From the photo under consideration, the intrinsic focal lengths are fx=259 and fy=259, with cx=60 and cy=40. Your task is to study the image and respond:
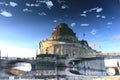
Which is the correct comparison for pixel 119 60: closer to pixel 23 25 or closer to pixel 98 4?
pixel 98 4

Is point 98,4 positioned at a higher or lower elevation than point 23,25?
higher

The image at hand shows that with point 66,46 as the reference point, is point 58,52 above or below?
below

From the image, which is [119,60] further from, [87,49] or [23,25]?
[23,25]

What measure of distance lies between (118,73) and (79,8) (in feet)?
33.3

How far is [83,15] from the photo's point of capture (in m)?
12.3

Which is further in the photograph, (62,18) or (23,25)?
(62,18)

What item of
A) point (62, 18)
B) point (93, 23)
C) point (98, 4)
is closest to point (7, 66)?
point (62, 18)

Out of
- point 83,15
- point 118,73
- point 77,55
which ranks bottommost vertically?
point 118,73

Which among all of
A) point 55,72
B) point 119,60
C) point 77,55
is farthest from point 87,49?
point 55,72

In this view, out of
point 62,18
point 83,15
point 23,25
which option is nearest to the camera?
point 23,25

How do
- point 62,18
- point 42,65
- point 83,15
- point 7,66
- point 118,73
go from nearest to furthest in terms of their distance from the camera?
point 83,15 → point 62,18 → point 7,66 → point 42,65 → point 118,73

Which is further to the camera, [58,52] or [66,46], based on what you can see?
[66,46]

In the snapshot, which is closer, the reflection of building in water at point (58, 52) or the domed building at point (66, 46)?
the reflection of building in water at point (58, 52)

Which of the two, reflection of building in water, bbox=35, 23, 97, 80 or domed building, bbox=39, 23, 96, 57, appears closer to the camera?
reflection of building in water, bbox=35, 23, 97, 80
